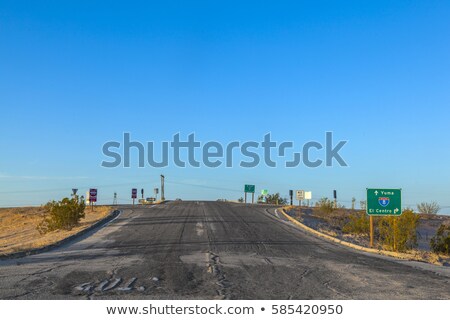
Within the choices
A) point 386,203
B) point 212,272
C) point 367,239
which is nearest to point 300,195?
Result: point 367,239

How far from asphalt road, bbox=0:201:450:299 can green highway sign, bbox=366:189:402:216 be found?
220 centimetres

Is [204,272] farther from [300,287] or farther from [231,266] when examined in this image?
[300,287]

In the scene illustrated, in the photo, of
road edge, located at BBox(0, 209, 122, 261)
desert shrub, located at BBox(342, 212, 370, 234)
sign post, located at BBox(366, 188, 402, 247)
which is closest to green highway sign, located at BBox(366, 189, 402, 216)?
sign post, located at BBox(366, 188, 402, 247)

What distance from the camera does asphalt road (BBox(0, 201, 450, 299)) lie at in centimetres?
1005

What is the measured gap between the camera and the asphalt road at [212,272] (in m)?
10.0

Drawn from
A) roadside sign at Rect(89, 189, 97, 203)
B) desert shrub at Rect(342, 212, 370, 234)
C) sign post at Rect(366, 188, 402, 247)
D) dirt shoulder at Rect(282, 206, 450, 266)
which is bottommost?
dirt shoulder at Rect(282, 206, 450, 266)

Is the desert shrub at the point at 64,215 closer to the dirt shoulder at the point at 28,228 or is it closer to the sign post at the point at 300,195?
the dirt shoulder at the point at 28,228

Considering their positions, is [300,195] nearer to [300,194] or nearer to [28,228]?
[300,194]

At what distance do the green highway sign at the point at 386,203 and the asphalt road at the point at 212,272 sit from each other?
7.21 ft

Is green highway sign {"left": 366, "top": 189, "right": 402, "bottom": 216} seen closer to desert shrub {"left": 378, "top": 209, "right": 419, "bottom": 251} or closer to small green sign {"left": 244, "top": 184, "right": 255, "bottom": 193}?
desert shrub {"left": 378, "top": 209, "right": 419, "bottom": 251}

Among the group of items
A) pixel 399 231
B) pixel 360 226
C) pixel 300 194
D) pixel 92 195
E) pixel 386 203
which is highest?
pixel 300 194

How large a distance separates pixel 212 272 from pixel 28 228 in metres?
27.9

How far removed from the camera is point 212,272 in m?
12.7
